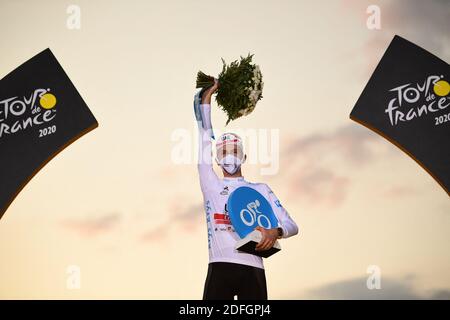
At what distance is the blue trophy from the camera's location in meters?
6.31

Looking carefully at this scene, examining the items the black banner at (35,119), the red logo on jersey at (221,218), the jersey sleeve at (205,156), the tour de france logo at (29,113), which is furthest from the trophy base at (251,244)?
the tour de france logo at (29,113)

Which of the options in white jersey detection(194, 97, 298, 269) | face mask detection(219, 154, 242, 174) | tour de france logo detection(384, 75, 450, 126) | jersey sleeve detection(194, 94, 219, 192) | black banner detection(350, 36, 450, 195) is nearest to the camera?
white jersey detection(194, 97, 298, 269)

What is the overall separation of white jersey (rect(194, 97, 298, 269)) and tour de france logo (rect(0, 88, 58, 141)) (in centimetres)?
279

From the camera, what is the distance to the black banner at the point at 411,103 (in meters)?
9.10

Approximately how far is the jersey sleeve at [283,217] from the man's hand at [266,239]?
267 mm

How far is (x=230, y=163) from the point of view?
7.04 meters

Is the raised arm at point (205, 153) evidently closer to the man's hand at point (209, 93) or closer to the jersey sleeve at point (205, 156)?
the jersey sleeve at point (205, 156)

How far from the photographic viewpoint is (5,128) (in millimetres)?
8648

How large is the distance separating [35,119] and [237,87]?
3.29m

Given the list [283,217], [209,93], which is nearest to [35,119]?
[209,93]

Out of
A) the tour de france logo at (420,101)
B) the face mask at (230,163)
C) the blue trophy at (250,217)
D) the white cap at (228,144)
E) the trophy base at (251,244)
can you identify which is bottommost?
the trophy base at (251,244)

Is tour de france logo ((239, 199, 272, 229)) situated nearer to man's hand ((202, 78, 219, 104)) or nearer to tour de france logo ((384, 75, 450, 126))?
man's hand ((202, 78, 219, 104))

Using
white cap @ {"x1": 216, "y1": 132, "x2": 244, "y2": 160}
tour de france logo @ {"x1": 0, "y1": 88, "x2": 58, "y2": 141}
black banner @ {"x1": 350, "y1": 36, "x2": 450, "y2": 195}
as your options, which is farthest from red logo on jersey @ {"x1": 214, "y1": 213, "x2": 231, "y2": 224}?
black banner @ {"x1": 350, "y1": 36, "x2": 450, "y2": 195}

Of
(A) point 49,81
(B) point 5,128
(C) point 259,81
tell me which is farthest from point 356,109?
(B) point 5,128
